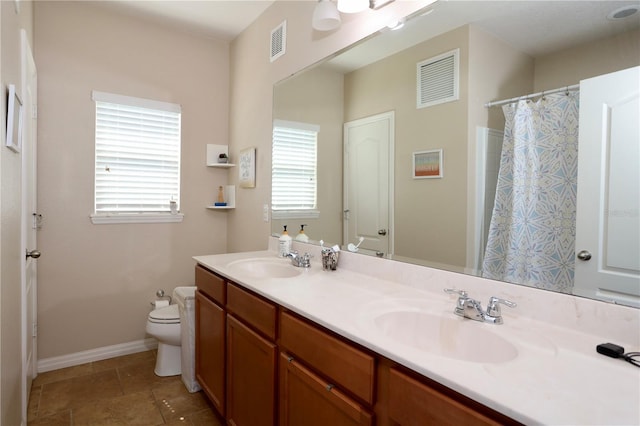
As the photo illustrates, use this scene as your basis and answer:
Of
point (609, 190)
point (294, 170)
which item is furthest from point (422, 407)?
point (294, 170)

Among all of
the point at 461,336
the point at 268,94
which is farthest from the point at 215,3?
the point at 461,336

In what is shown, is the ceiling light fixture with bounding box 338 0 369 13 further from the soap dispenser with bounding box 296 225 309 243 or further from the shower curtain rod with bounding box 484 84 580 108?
the soap dispenser with bounding box 296 225 309 243

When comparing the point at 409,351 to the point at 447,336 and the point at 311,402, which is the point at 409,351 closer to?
the point at 447,336

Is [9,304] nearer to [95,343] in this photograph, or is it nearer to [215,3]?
[95,343]

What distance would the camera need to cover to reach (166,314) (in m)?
2.60

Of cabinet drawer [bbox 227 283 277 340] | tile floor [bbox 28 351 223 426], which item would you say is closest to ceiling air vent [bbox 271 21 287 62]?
cabinet drawer [bbox 227 283 277 340]

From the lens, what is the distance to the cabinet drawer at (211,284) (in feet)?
6.28

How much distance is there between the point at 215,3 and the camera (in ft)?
8.80

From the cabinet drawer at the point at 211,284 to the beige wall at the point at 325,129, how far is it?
0.65 metres

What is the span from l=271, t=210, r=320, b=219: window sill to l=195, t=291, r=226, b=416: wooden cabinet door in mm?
761

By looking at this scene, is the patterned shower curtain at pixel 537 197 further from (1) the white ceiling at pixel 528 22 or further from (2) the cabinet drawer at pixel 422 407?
(2) the cabinet drawer at pixel 422 407

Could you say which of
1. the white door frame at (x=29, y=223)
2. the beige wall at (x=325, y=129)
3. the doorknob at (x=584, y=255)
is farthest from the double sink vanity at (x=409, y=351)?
the white door frame at (x=29, y=223)

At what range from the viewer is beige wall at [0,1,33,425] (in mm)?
1301

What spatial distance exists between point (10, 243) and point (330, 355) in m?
1.44
